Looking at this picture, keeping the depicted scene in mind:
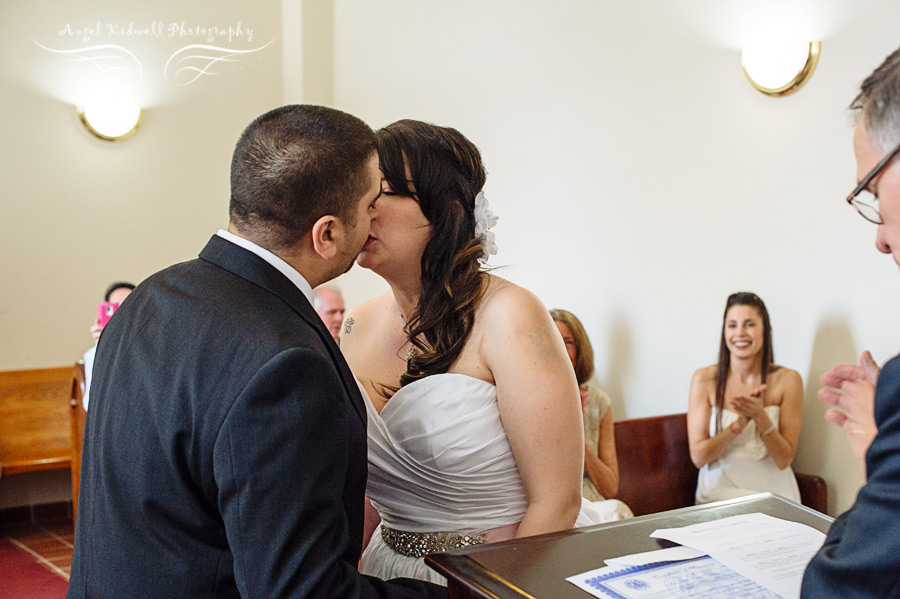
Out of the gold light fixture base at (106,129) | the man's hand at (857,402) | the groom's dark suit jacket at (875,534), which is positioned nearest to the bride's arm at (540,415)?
the man's hand at (857,402)

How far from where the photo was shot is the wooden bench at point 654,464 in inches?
155

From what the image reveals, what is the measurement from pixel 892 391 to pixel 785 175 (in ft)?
10.2

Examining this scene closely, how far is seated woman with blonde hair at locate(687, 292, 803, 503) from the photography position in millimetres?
3684

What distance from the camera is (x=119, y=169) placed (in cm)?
615

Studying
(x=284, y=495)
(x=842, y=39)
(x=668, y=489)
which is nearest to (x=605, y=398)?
(x=668, y=489)

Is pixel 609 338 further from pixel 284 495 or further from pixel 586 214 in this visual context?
pixel 284 495

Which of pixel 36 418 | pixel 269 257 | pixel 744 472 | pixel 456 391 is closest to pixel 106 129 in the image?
pixel 36 418

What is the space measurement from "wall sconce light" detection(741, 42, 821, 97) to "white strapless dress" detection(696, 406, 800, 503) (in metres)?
1.48

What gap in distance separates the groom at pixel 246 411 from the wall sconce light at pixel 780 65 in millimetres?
2898

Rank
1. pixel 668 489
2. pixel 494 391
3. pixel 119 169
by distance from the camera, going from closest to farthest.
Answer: pixel 494 391 < pixel 668 489 < pixel 119 169

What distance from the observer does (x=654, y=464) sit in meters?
4.02

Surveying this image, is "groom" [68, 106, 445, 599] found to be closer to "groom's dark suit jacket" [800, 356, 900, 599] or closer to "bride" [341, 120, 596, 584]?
"bride" [341, 120, 596, 584]

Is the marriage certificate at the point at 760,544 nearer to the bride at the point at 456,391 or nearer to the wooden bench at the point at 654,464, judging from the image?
the bride at the point at 456,391

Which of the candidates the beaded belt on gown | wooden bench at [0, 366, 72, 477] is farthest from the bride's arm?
wooden bench at [0, 366, 72, 477]
